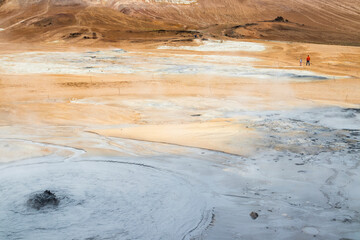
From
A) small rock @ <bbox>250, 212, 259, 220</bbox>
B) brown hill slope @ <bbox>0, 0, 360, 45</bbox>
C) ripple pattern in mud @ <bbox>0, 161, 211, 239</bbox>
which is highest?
brown hill slope @ <bbox>0, 0, 360, 45</bbox>

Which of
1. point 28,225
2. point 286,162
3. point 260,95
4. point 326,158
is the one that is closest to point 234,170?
point 286,162

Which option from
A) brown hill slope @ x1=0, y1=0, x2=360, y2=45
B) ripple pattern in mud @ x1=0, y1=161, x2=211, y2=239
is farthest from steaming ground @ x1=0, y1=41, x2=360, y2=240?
brown hill slope @ x1=0, y1=0, x2=360, y2=45

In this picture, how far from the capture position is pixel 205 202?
6082 mm

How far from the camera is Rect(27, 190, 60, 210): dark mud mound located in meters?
6.07

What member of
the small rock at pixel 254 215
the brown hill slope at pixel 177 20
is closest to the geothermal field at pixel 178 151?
the small rock at pixel 254 215

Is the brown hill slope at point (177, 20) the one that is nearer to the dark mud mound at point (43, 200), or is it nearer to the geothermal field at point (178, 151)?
the geothermal field at point (178, 151)

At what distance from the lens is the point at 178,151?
836cm

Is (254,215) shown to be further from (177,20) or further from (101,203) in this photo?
(177,20)

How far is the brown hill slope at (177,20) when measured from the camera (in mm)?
36719

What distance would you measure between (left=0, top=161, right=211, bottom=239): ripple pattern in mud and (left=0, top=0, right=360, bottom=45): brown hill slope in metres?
28.4

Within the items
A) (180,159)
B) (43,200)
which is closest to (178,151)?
(180,159)

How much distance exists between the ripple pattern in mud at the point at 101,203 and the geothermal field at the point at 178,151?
25 mm

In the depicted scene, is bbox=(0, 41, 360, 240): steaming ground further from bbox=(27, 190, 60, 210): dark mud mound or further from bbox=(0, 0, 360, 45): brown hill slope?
bbox=(0, 0, 360, 45): brown hill slope

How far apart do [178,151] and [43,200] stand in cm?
300
